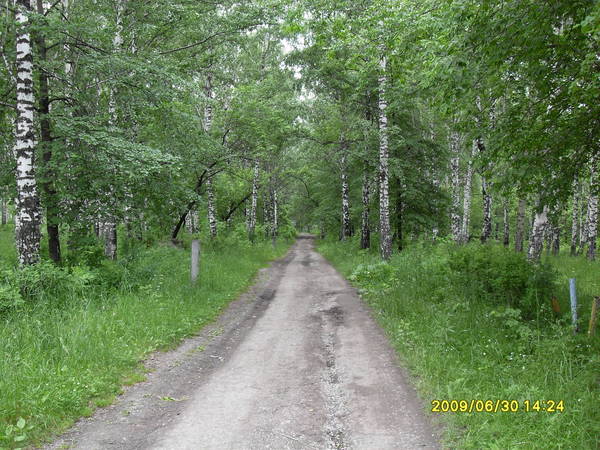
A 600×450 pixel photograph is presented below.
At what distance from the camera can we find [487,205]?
61.1 ft

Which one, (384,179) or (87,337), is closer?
(87,337)

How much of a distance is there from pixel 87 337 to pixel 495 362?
6.63 m

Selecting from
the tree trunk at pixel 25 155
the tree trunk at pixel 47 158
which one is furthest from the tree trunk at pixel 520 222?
the tree trunk at pixel 25 155

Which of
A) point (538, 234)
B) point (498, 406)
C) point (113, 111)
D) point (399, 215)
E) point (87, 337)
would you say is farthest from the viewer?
point (399, 215)

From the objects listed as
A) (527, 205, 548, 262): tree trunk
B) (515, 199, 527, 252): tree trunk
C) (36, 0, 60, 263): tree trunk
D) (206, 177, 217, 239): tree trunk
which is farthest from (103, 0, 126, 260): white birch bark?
(515, 199, 527, 252): tree trunk

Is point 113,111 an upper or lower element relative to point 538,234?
upper

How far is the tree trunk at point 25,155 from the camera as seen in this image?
8117 millimetres

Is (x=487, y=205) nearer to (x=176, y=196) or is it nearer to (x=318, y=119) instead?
(x=318, y=119)

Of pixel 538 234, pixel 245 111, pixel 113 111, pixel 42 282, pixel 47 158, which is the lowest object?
pixel 42 282

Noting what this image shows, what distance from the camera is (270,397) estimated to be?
5383 mm

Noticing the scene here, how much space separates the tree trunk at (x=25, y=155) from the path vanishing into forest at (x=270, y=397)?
13.9 feet

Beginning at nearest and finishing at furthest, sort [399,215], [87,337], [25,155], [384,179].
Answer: [87,337]
[25,155]
[384,179]
[399,215]

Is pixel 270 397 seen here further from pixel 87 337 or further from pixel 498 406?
pixel 87 337

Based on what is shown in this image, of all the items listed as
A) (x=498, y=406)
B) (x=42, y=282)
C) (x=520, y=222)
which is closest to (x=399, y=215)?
(x=520, y=222)
